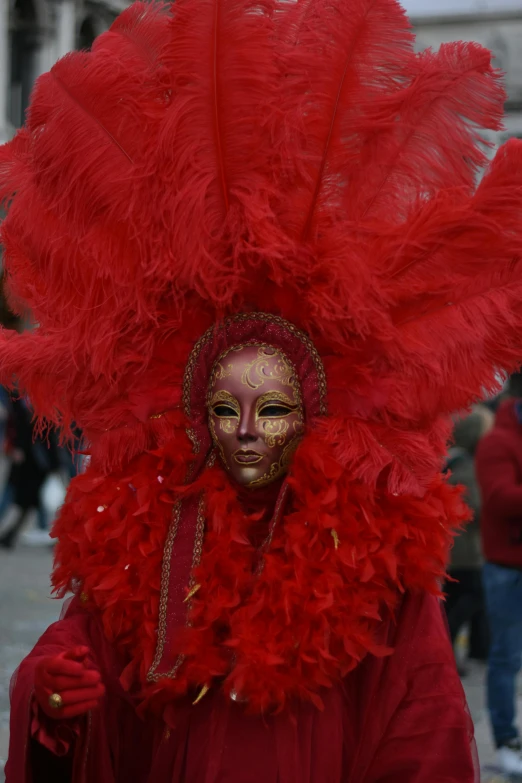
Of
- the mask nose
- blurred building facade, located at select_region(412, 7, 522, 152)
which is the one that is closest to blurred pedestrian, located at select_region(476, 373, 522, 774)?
the mask nose

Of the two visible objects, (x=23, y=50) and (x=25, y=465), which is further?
(x=23, y=50)

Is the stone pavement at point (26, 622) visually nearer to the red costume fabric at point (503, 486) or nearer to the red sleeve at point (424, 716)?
the red costume fabric at point (503, 486)

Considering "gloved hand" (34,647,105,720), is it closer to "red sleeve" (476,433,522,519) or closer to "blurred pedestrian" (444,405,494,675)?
"red sleeve" (476,433,522,519)

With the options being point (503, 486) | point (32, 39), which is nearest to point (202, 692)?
A: point (503, 486)

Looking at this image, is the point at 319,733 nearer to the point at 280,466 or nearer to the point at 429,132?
the point at 280,466

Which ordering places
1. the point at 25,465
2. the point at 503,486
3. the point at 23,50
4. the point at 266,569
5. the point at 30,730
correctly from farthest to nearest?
the point at 23,50 → the point at 25,465 → the point at 503,486 → the point at 266,569 → the point at 30,730

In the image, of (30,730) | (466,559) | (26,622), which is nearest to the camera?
(30,730)

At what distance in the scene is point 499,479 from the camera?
16.7ft

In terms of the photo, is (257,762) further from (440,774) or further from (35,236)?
(35,236)

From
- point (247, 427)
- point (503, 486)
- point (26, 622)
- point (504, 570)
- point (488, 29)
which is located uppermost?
point (247, 427)

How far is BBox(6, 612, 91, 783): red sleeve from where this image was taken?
2535 mm

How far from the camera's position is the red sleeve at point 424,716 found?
8.14ft

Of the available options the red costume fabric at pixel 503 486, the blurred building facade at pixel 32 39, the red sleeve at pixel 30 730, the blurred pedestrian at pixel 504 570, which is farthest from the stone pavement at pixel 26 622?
the blurred building facade at pixel 32 39

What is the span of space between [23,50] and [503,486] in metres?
18.0
